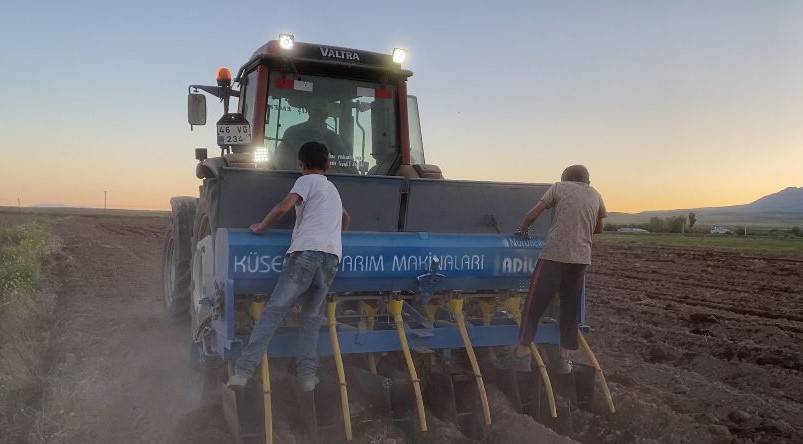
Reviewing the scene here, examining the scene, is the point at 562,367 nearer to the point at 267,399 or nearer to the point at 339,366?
the point at 339,366

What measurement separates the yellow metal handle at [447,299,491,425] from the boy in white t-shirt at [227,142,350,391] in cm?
105

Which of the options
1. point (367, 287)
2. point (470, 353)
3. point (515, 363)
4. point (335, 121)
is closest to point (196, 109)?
point (335, 121)

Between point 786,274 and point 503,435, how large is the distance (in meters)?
16.0

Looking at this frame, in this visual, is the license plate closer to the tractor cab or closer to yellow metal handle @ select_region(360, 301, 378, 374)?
the tractor cab

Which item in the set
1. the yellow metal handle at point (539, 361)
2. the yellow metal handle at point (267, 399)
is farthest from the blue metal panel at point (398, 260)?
the yellow metal handle at point (267, 399)

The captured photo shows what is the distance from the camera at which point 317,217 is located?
15.1 ft

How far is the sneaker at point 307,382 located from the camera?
15.1ft

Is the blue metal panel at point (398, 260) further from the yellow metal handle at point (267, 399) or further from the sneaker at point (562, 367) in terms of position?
the sneaker at point (562, 367)

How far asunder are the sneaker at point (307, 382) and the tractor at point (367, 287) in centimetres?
7

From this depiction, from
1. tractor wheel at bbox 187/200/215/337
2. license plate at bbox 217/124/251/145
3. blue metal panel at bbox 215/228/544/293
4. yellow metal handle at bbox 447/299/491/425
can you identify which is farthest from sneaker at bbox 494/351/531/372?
license plate at bbox 217/124/251/145

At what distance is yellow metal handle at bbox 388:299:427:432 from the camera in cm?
460

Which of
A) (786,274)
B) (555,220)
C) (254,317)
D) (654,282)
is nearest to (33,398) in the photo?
(254,317)

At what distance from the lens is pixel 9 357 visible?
668cm

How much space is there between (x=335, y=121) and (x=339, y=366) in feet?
9.40
